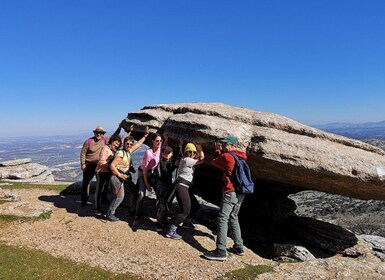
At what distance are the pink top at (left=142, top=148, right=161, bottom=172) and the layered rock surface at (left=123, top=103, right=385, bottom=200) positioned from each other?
335 cm

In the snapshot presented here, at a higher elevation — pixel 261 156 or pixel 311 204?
pixel 261 156

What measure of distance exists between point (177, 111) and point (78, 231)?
1081 centimetres

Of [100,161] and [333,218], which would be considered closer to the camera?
[100,161]

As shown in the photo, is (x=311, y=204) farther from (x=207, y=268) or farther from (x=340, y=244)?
(x=207, y=268)

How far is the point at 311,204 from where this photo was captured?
156 feet

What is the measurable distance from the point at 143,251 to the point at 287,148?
32.6 feet

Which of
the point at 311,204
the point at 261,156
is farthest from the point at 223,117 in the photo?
the point at 311,204

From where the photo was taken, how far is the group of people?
15359 mm

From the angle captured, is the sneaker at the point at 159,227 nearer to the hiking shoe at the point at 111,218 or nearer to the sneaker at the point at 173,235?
the sneaker at the point at 173,235

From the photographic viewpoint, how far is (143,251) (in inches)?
617

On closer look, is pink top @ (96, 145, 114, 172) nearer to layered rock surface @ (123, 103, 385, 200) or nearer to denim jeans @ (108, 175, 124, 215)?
denim jeans @ (108, 175, 124, 215)

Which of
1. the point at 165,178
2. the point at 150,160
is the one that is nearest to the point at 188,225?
the point at 165,178

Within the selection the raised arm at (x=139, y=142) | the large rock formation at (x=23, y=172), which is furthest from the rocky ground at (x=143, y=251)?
the large rock formation at (x=23, y=172)

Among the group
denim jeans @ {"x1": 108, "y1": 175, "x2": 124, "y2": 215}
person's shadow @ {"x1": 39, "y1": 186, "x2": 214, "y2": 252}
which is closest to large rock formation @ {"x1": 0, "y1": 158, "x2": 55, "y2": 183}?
person's shadow @ {"x1": 39, "y1": 186, "x2": 214, "y2": 252}
